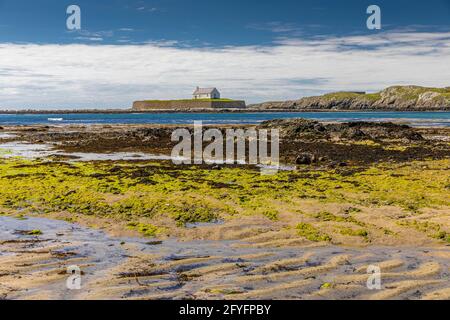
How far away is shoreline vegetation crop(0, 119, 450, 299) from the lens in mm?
7516

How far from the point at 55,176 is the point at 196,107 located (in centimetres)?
18201

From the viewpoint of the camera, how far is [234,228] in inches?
434

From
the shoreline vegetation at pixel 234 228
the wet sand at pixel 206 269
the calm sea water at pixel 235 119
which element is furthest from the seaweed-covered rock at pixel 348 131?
the wet sand at pixel 206 269

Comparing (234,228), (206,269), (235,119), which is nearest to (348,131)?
(234,228)

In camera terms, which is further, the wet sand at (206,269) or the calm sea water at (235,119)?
the calm sea water at (235,119)

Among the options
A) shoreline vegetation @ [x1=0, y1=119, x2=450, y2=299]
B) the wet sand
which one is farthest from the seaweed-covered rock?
the wet sand

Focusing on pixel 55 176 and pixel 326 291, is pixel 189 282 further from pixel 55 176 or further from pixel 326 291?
pixel 55 176

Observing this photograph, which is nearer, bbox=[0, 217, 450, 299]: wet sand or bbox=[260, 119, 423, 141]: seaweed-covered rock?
bbox=[0, 217, 450, 299]: wet sand

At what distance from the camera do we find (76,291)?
7.22 metres

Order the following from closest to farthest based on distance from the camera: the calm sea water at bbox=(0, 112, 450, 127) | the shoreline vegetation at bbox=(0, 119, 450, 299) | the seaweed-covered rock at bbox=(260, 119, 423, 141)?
the shoreline vegetation at bbox=(0, 119, 450, 299) < the seaweed-covered rock at bbox=(260, 119, 423, 141) < the calm sea water at bbox=(0, 112, 450, 127)

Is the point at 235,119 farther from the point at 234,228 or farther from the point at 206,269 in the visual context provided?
the point at 206,269

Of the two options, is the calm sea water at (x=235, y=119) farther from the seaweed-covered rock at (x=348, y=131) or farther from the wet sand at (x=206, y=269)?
the wet sand at (x=206, y=269)

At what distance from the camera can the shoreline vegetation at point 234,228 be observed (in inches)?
296

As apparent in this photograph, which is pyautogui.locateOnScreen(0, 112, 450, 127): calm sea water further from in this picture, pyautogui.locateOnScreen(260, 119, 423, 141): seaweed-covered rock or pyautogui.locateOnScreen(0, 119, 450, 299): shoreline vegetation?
pyautogui.locateOnScreen(0, 119, 450, 299): shoreline vegetation
